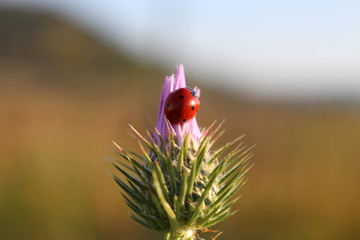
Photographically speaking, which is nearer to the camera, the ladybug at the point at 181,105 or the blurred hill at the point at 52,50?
the ladybug at the point at 181,105

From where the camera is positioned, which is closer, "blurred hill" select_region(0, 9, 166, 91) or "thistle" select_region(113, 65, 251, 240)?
"thistle" select_region(113, 65, 251, 240)

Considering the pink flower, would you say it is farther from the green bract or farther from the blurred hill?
the blurred hill

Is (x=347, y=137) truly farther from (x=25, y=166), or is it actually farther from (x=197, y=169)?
(x=197, y=169)

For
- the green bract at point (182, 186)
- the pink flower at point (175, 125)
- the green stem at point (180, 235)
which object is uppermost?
the pink flower at point (175, 125)

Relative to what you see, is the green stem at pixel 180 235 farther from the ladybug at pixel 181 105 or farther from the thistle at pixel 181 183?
the ladybug at pixel 181 105

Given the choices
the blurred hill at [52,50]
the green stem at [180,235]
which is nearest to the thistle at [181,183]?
the green stem at [180,235]

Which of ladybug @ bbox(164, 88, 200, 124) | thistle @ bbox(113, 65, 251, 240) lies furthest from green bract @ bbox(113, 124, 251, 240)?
ladybug @ bbox(164, 88, 200, 124)

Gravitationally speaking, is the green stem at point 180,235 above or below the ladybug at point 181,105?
below

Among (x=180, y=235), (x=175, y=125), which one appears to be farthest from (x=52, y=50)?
(x=180, y=235)

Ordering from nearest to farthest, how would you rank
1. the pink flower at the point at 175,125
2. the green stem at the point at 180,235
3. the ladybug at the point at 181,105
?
1. the green stem at the point at 180,235
2. the ladybug at the point at 181,105
3. the pink flower at the point at 175,125
